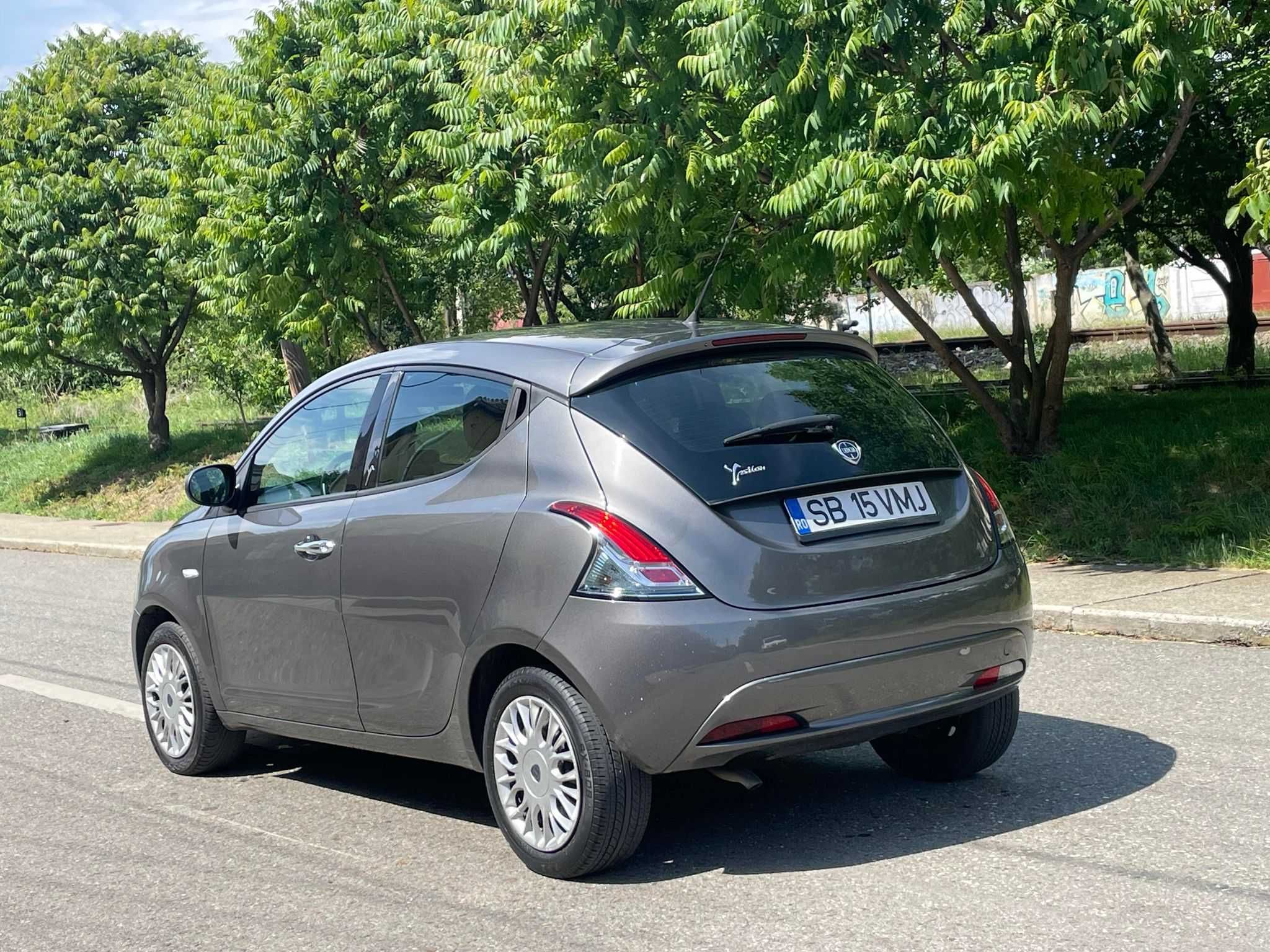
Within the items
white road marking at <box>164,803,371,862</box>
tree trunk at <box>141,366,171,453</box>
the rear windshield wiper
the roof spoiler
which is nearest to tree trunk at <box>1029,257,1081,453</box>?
the roof spoiler

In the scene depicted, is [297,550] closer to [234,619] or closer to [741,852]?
[234,619]

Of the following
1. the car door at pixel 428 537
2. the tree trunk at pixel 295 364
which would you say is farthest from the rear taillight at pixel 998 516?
the tree trunk at pixel 295 364

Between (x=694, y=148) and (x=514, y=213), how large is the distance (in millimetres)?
4233

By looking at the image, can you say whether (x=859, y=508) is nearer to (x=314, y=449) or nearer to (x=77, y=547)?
(x=314, y=449)

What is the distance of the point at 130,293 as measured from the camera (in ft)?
85.7

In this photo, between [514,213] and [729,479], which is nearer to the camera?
[729,479]

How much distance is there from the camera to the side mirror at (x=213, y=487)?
6.24 meters

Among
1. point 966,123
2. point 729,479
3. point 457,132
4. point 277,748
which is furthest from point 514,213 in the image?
point 729,479

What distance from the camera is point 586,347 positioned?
5.16m

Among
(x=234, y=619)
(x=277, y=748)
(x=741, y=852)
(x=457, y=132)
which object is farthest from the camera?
(x=457, y=132)

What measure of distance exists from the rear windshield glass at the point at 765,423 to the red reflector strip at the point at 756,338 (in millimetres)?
45

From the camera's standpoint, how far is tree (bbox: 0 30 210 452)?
2586cm

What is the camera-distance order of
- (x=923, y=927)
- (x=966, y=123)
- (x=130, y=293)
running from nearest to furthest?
(x=923, y=927) → (x=966, y=123) → (x=130, y=293)

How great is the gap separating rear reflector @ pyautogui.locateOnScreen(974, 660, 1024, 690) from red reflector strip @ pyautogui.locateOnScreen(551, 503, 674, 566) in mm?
1255
